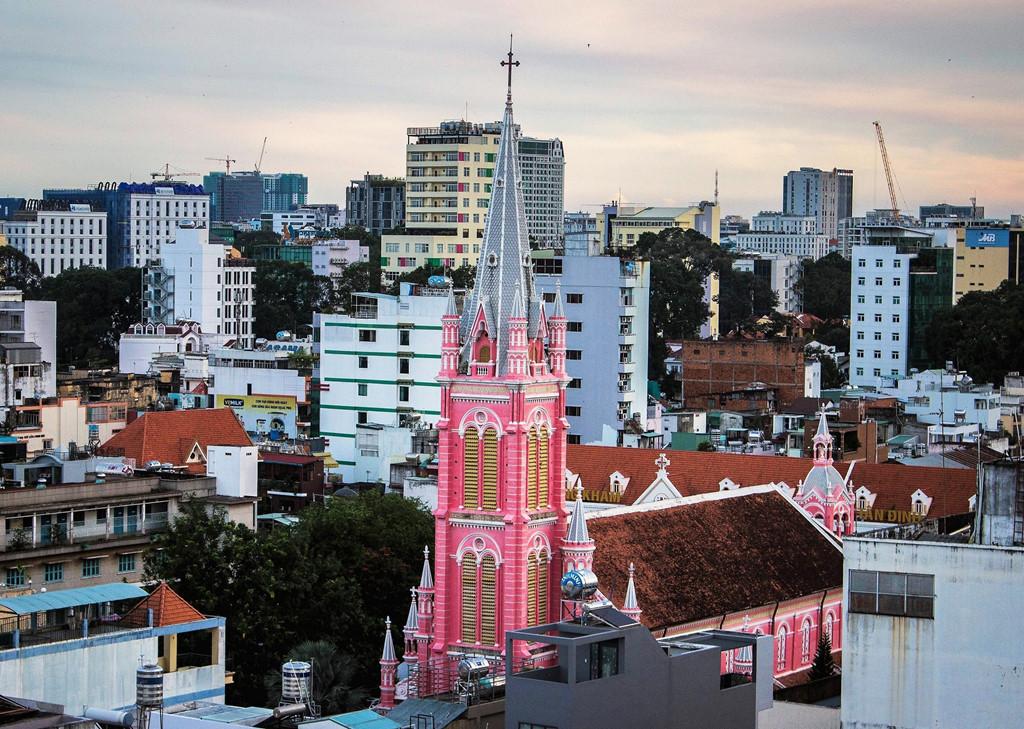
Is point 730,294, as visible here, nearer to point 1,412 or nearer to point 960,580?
point 1,412

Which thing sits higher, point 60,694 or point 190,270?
point 190,270

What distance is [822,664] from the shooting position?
6022 centimetres

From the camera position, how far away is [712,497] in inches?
2537

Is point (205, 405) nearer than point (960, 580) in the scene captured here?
No

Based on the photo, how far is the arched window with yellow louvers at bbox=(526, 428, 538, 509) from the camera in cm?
5300

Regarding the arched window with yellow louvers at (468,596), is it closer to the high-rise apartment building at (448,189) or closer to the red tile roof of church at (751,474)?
the red tile roof of church at (751,474)

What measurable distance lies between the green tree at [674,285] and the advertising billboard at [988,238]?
2444cm

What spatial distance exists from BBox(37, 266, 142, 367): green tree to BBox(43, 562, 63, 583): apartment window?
103 meters

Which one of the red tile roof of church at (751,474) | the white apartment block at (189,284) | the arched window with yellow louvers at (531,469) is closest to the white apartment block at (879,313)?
the white apartment block at (189,284)

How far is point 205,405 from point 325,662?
201 ft

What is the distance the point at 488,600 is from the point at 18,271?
502 feet

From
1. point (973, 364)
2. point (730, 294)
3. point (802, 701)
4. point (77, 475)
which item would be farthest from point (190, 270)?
point (802, 701)

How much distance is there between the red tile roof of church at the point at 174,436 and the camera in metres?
85.4

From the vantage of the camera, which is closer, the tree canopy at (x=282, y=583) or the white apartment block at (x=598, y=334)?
the tree canopy at (x=282, y=583)
